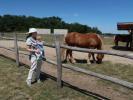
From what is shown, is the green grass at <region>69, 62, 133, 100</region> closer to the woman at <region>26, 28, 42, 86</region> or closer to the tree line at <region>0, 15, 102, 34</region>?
the woman at <region>26, 28, 42, 86</region>

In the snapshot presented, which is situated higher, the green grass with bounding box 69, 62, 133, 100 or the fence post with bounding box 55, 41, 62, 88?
the fence post with bounding box 55, 41, 62, 88

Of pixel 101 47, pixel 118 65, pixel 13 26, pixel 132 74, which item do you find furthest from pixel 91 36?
pixel 13 26

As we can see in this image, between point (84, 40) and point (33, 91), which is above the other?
point (84, 40)

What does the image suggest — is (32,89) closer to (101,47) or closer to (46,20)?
(101,47)

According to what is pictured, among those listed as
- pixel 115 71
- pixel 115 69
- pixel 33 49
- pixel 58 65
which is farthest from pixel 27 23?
pixel 58 65

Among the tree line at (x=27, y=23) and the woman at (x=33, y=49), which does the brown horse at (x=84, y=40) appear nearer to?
the woman at (x=33, y=49)


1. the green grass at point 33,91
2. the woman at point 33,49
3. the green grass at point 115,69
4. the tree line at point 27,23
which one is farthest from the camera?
the tree line at point 27,23

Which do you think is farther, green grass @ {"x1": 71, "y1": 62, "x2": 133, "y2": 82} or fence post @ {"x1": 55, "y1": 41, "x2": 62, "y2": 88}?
green grass @ {"x1": 71, "y1": 62, "x2": 133, "y2": 82}

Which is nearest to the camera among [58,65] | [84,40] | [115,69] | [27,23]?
[58,65]

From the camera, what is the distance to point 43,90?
739 centimetres

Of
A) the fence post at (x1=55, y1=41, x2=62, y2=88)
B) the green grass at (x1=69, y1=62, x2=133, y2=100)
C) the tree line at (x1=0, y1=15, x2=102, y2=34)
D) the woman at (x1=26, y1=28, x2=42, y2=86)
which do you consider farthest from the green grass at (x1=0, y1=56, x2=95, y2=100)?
the tree line at (x1=0, y1=15, x2=102, y2=34)

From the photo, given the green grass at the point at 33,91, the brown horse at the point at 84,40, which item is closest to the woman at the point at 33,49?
the green grass at the point at 33,91

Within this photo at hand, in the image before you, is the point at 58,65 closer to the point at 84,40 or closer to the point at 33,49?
the point at 33,49

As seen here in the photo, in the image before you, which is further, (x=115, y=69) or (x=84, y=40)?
(x=84, y=40)
